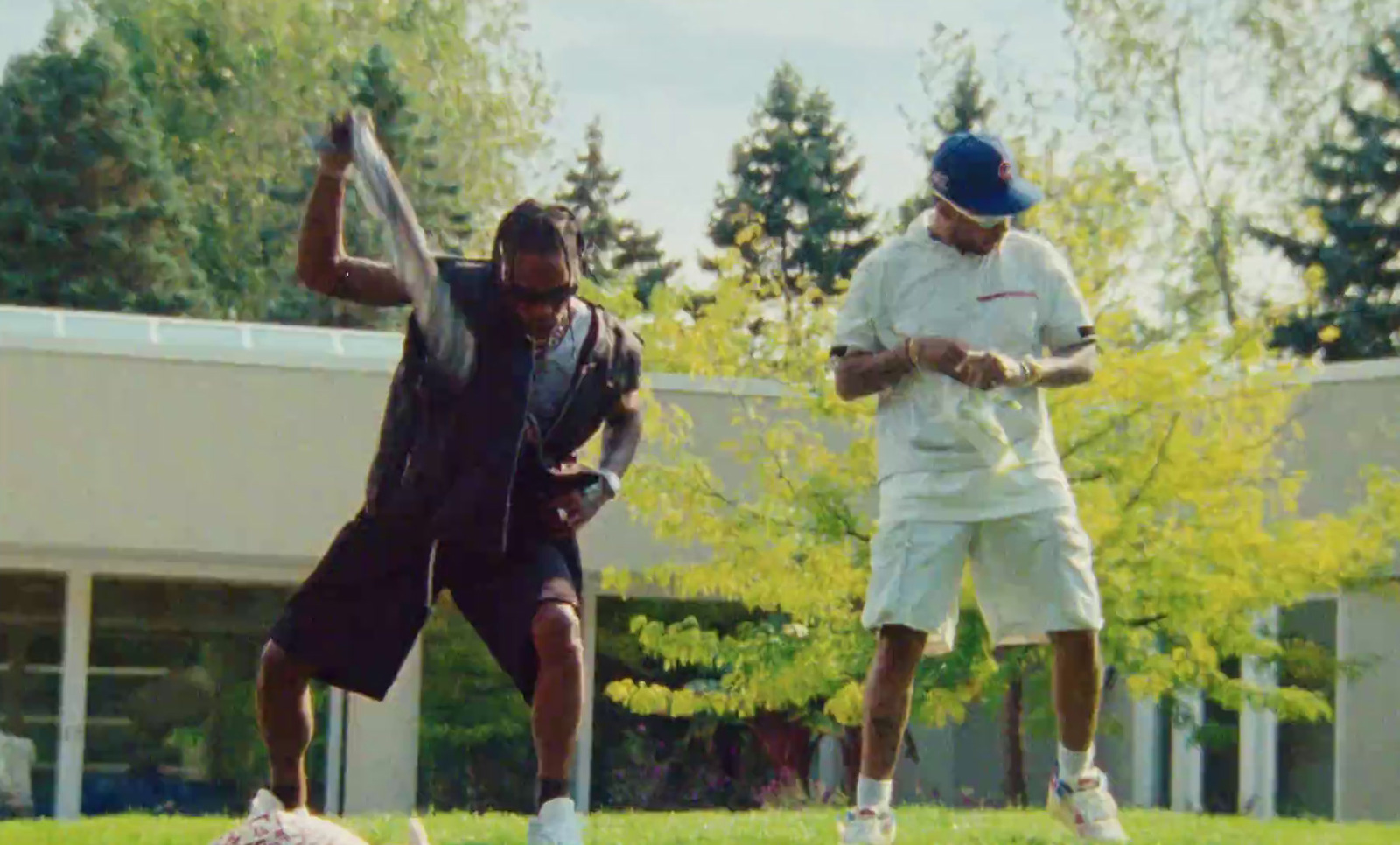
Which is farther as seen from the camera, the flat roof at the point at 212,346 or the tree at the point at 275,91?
the tree at the point at 275,91

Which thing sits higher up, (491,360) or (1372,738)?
(491,360)

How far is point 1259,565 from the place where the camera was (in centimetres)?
1427

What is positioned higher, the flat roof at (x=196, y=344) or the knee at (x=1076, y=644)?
the flat roof at (x=196, y=344)

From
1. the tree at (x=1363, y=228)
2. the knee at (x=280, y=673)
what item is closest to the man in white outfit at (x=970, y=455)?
the knee at (x=280, y=673)

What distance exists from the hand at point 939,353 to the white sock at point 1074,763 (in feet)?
3.60

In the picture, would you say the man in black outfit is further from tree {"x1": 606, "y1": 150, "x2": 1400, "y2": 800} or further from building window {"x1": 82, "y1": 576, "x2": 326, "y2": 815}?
building window {"x1": 82, "y1": 576, "x2": 326, "y2": 815}

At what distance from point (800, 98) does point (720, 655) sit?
33335mm

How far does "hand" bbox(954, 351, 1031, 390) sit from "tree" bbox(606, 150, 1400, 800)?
7.16m

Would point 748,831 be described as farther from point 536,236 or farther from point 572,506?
point 536,236

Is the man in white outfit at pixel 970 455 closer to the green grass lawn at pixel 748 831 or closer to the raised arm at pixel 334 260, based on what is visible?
the green grass lawn at pixel 748 831

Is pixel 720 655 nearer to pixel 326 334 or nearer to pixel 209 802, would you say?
pixel 209 802

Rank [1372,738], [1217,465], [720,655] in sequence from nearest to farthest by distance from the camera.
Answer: [1217,465] < [720,655] < [1372,738]

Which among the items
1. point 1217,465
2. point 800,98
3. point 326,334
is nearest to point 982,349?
point 1217,465

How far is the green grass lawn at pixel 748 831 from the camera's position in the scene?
721 centimetres
